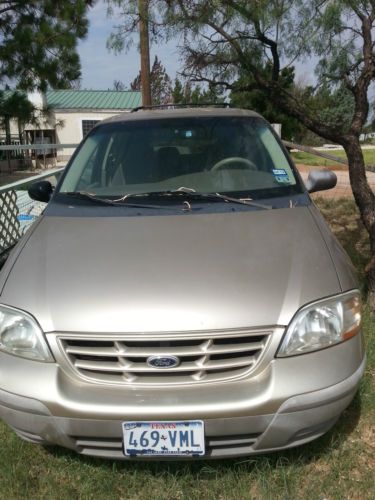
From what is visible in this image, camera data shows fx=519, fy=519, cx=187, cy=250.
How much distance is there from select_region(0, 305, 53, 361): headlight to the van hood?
1.8 inches

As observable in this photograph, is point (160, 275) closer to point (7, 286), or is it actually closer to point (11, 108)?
point (7, 286)

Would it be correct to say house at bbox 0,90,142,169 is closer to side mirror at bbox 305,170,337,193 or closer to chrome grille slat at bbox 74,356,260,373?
side mirror at bbox 305,170,337,193

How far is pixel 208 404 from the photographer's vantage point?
6.60 ft

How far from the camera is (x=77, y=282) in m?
2.29

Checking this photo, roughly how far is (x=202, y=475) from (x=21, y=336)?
3.47ft

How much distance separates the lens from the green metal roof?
32469mm

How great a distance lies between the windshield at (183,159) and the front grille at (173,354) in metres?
1.22

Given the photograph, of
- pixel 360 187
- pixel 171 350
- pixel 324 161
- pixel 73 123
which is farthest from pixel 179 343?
pixel 73 123

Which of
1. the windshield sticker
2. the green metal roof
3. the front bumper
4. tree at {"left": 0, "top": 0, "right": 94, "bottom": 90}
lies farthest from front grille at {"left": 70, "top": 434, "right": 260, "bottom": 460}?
the green metal roof

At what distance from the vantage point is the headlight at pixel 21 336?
7.03 ft

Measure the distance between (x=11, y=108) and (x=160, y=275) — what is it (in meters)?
14.0

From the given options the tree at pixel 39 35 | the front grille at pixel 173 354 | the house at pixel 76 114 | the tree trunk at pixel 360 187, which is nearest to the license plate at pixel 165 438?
the front grille at pixel 173 354

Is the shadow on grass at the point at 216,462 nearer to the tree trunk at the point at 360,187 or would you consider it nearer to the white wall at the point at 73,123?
the tree trunk at the point at 360,187

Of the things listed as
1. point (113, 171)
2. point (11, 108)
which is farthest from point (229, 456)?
point (11, 108)
